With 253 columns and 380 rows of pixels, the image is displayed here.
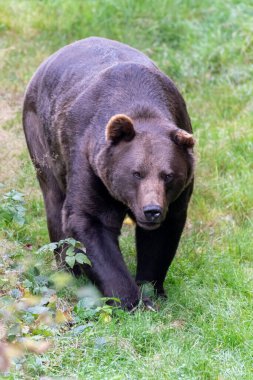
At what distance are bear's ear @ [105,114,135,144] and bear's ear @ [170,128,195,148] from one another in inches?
11.1

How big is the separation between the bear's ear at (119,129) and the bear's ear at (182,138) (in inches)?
11.1

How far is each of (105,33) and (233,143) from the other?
3017 millimetres

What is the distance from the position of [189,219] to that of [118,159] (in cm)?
256

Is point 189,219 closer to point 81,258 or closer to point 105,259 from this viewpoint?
point 105,259

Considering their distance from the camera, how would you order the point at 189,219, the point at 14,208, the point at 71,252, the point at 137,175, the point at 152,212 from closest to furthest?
the point at 152,212
the point at 71,252
the point at 137,175
the point at 14,208
the point at 189,219

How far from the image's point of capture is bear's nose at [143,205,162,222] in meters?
6.05

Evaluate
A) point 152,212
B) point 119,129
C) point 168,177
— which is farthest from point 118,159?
point 152,212

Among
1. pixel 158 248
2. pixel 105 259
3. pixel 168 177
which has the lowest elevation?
pixel 158 248

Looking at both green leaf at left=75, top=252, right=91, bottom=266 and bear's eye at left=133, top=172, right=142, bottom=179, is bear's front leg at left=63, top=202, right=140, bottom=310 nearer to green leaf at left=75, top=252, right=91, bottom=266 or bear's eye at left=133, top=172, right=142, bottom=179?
green leaf at left=75, top=252, right=91, bottom=266

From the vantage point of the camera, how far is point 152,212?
19.9ft

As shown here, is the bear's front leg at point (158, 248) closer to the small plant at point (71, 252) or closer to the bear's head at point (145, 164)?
the bear's head at point (145, 164)

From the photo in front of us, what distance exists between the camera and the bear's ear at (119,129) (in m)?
6.29

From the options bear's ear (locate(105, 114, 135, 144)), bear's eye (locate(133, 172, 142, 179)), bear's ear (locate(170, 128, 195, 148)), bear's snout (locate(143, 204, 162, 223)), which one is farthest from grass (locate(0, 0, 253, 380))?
bear's ear (locate(170, 128, 195, 148))

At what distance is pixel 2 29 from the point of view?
12.3 m
